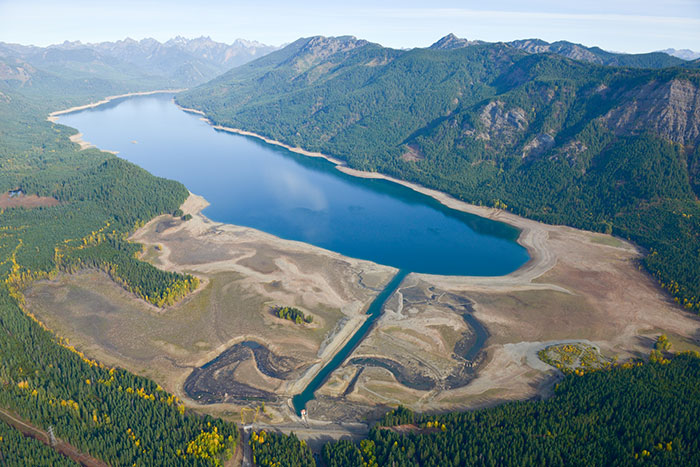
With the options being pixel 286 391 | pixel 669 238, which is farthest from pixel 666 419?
pixel 669 238

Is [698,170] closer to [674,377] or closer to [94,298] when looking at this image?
[674,377]

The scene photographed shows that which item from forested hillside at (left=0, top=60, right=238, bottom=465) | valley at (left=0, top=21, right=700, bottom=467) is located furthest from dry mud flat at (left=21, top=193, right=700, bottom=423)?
forested hillside at (left=0, top=60, right=238, bottom=465)

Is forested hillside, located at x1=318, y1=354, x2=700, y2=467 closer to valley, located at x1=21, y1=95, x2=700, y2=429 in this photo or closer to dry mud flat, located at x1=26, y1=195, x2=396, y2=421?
valley, located at x1=21, y1=95, x2=700, y2=429

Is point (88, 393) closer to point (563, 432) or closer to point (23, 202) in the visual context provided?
point (563, 432)

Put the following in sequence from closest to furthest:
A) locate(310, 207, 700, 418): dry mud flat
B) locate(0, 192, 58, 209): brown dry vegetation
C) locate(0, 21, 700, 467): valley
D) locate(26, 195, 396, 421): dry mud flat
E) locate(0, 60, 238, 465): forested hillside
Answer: locate(0, 60, 238, 465): forested hillside, locate(0, 21, 700, 467): valley, locate(310, 207, 700, 418): dry mud flat, locate(26, 195, 396, 421): dry mud flat, locate(0, 192, 58, 209): brown dry vegetation

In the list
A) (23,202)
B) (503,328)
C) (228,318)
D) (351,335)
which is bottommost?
(228,318)

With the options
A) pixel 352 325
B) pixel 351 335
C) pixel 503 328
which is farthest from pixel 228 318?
pixel 503 328

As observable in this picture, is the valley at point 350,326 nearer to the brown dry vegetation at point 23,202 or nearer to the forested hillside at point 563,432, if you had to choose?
the forested hillside at point 563,432

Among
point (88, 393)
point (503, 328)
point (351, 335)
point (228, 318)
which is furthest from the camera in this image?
point (228, 318)

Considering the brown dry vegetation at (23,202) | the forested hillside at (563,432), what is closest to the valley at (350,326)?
the forested hillside at (563,432)
